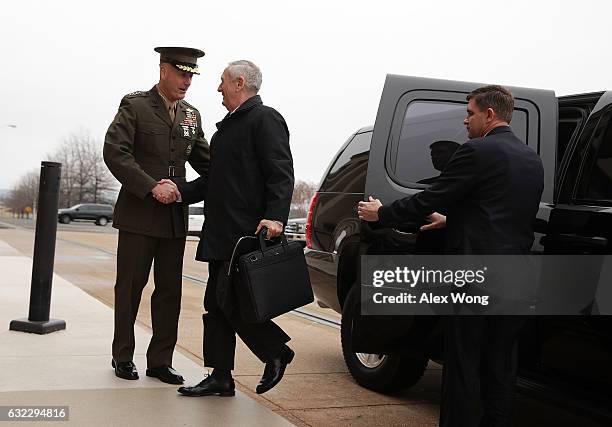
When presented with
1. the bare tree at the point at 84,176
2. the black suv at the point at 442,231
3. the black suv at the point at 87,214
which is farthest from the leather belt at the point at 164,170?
the bare tree at the point at 84,176

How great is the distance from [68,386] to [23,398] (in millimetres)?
353

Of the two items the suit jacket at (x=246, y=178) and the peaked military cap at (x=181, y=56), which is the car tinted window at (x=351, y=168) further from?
the peaked military cap at (x=181, y=56)

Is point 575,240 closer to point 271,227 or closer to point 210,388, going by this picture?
point 271,227

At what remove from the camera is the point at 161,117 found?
Answer: 4562 mm

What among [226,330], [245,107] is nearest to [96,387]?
[226,330]

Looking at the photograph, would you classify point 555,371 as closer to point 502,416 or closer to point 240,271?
point 502,416

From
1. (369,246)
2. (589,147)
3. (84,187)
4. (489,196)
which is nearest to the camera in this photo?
(489,196)

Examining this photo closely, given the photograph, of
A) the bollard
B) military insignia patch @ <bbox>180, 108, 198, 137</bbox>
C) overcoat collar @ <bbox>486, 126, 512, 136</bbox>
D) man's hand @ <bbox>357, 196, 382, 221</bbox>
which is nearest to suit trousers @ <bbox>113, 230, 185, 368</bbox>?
military insignia patch @ <bbox>180, 108, 198, 137</bbox>

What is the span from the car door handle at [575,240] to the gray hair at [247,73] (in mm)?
1745

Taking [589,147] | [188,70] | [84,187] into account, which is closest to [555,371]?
[589,147]

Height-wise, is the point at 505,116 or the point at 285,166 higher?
the point at 505,116

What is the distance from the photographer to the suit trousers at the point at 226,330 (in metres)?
4.03

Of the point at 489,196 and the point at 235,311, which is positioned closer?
the point at 489,196

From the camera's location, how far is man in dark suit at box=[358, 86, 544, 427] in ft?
10.1
